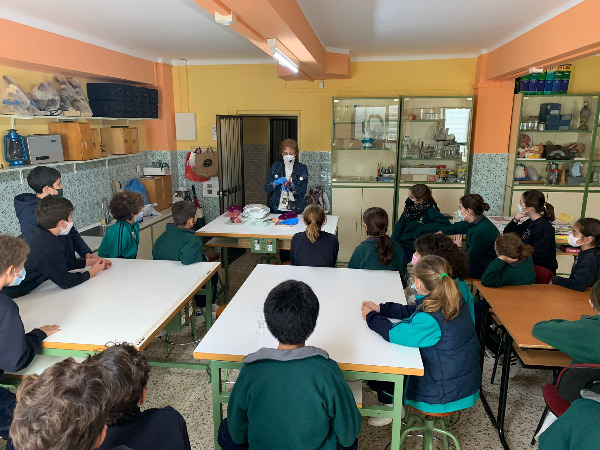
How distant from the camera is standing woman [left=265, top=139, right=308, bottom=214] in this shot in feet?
16.9

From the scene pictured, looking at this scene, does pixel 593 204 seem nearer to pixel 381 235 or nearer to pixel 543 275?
pixel 543 275

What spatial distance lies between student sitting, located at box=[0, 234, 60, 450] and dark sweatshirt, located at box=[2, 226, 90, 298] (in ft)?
1.80

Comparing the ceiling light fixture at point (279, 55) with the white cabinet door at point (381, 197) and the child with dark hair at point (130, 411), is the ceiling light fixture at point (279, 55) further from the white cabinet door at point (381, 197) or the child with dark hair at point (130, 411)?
the child with dark hair at point (130, 411)

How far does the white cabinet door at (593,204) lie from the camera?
18.8ft

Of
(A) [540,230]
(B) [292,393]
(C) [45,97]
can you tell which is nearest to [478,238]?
(A) [540,230]

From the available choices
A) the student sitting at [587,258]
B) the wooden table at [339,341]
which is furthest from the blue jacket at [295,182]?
the student sitting at [587,258]

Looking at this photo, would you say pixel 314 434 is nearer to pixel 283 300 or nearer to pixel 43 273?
pixel 283 300

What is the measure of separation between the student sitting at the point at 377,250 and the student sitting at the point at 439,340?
38.5 inches

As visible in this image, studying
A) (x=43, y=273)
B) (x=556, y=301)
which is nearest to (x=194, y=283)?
(x=43, y=273)

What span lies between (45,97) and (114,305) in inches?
105

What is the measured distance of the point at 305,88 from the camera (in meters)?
6.38

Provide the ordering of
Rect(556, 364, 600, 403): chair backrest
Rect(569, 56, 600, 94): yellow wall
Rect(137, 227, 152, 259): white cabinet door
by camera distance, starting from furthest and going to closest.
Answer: Rect(569, 56, 600, 94): yellow wall
Rect(137, 227, 152, 259): white cabinet door
Rect(556, 364, 600, 403): chair backrest

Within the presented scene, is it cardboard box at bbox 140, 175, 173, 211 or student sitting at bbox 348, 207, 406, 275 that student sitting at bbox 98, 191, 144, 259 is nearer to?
student sitting at bbox 348, 207, 406, 275

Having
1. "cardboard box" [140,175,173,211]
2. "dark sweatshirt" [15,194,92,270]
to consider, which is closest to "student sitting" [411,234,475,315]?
"dark sweatshirt" [15,194,92,270]
